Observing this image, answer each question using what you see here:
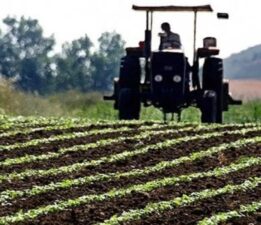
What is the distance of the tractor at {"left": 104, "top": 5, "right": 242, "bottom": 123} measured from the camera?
15.9m

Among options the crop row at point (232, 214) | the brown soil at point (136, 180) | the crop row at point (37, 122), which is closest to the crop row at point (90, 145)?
the crop row at point (37, 122)

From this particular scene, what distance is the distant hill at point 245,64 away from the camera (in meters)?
72.4

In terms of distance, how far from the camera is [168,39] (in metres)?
16.0

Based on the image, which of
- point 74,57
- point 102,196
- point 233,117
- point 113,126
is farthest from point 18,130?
point 74,57

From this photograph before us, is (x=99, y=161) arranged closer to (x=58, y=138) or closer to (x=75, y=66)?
(x=58, y=138)

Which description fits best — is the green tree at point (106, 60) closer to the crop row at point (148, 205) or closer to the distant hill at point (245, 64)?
the distant hill at point (245, 64)

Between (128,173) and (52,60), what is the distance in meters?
54.6

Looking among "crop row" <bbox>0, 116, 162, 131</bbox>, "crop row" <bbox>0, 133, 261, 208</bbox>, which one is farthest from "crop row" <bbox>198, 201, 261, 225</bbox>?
"crop row" <bbox>0, 116, 162, 131</bbox>

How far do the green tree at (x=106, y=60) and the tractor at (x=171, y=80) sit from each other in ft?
131

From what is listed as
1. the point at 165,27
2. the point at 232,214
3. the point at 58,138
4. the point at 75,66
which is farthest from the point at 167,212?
the point at 75,66

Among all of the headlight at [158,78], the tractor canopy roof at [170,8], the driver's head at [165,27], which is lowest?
the headlight at [158,78]

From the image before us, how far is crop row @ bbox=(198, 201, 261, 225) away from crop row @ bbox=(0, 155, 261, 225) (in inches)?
14.7

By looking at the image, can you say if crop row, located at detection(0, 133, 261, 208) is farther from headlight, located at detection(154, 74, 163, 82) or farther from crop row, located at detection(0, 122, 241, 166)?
headlight, located at detection(154, 74, 163, 82)

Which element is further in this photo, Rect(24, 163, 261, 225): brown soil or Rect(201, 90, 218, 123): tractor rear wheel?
Rect(201, 90, 218, 123): tractor rear wheel
